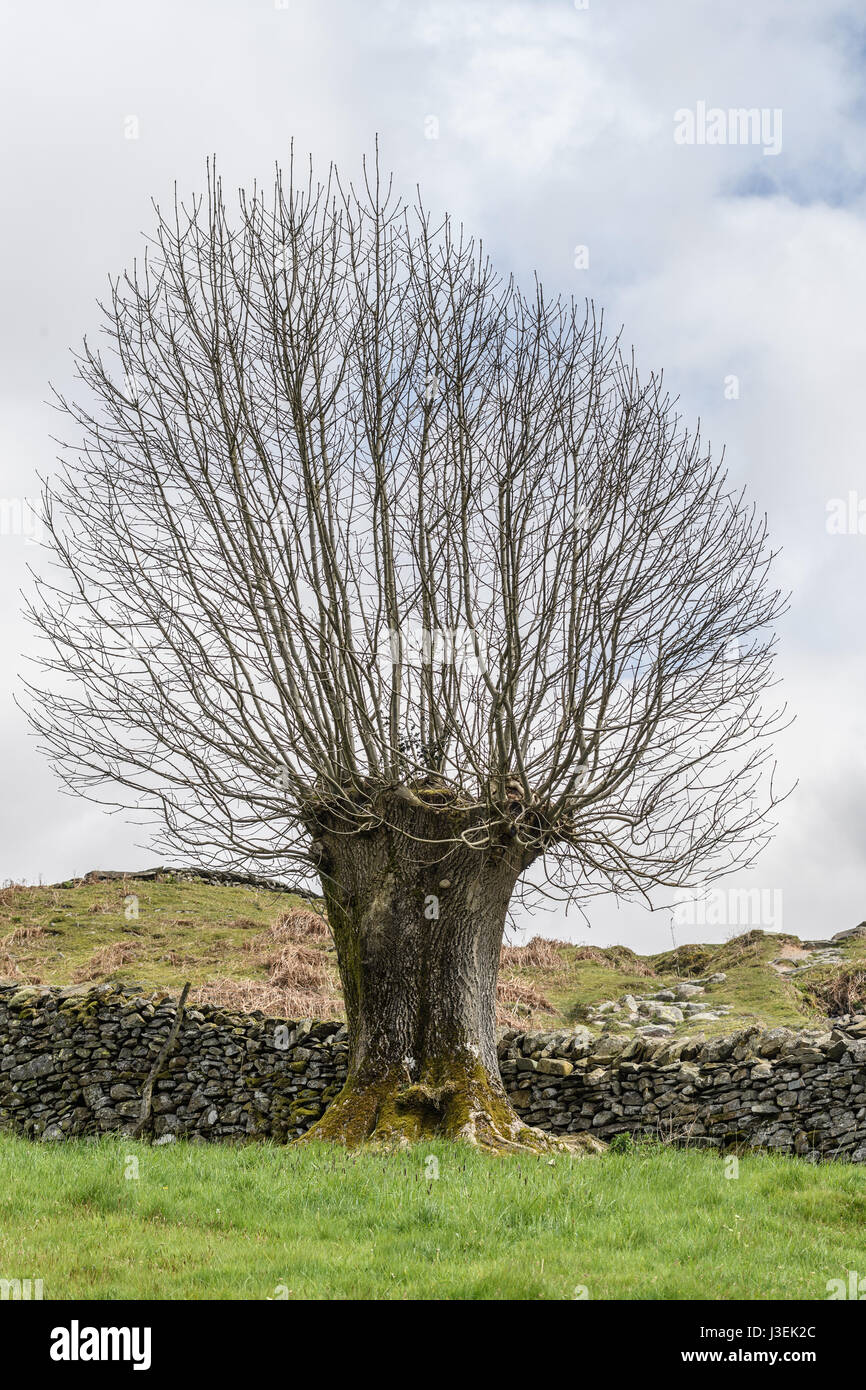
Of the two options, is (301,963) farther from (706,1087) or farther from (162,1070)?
(706,1087)

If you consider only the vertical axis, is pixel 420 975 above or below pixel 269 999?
above

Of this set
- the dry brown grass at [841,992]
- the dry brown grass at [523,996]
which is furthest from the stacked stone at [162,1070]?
the dry brown grass at [841,992]

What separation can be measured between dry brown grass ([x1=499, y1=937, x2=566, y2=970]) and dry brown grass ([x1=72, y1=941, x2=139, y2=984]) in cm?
704

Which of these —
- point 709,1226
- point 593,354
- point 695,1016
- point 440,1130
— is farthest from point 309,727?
point 695,1016

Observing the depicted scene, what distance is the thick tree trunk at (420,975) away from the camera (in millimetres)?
10406

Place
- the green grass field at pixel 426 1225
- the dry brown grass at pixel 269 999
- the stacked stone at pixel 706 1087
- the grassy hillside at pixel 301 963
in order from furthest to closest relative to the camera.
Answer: the grassy hillside at pixel 301 963
the dry brown grass at pixel 269 999
the stacked stone at pixel 706 1087
the green grass field at pixel 426 1225

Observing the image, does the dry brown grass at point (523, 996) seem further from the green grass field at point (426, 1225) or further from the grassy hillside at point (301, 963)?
the green grass field at point (426, 1225)

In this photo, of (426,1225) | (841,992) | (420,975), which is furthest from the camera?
(841,992)

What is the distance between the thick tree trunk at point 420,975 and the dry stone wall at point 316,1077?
1298mm

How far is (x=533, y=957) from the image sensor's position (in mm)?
20875

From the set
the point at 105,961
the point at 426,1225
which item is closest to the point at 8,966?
the point at 105,961

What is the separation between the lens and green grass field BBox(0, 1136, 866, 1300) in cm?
581

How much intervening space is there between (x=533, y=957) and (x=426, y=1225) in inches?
564

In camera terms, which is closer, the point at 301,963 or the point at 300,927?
the point at 301,963
